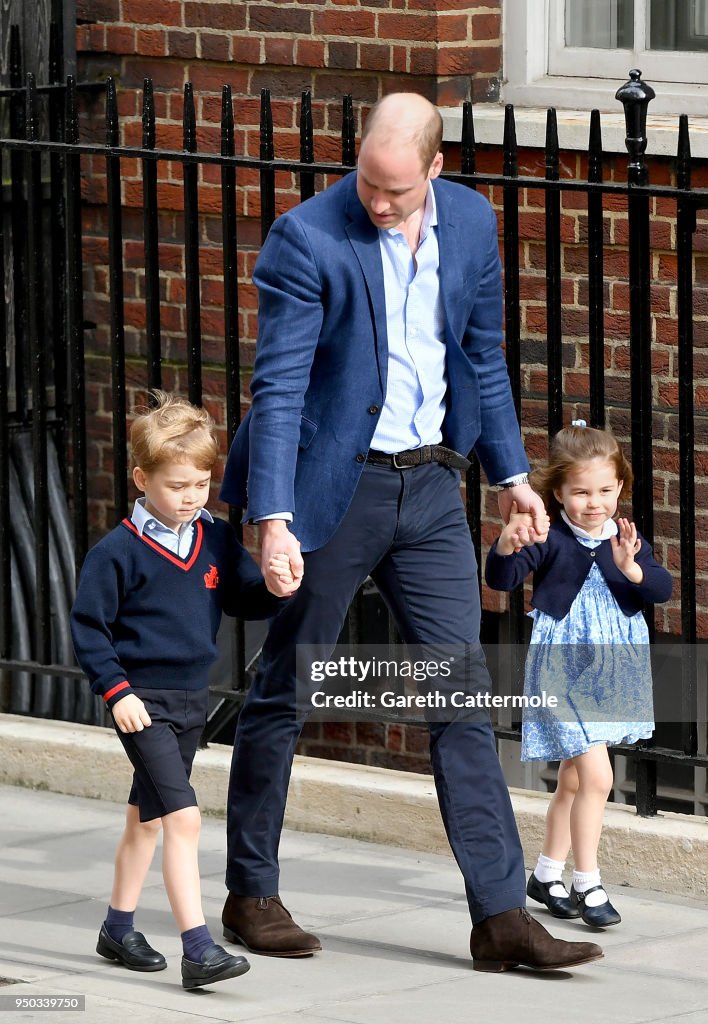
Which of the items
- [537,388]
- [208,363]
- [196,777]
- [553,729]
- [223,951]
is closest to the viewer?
[223,951]

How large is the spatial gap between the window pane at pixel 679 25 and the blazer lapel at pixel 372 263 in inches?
97.9

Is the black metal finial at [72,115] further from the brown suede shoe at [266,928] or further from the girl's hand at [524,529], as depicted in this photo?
the brown suede shoe at [266,928]

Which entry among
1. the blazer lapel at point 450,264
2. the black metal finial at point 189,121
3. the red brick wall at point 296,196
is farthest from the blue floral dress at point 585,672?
the black metal finial at point 189,121

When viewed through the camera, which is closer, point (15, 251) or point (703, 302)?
point (703, 302)

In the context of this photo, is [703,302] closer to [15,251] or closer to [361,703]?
[361,703]

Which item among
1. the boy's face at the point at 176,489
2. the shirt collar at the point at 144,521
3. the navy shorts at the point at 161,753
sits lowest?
the navy shorts at the point at 161,753

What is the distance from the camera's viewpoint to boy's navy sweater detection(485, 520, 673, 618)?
484 cm

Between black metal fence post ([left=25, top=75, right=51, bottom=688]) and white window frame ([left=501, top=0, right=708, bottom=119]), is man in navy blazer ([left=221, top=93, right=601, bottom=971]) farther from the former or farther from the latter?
white window frame ([left=501, top=0, right=708, bottom=119])

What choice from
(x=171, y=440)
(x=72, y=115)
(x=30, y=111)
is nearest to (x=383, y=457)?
(x=171, y=440)

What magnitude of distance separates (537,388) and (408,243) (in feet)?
6.98

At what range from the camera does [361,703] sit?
6.18 m

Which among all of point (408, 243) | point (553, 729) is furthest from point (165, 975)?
point (408, 243)

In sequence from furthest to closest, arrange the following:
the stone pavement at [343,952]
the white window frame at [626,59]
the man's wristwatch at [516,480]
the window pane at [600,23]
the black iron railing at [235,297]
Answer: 1. the window pane at [600,23]
2. the white window frame at [626,59]
3. the black iron railing at [235,297]
4. the man's wristwatch at [516,480]
5. the stone pavement at [343,952]

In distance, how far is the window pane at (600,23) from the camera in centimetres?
658
